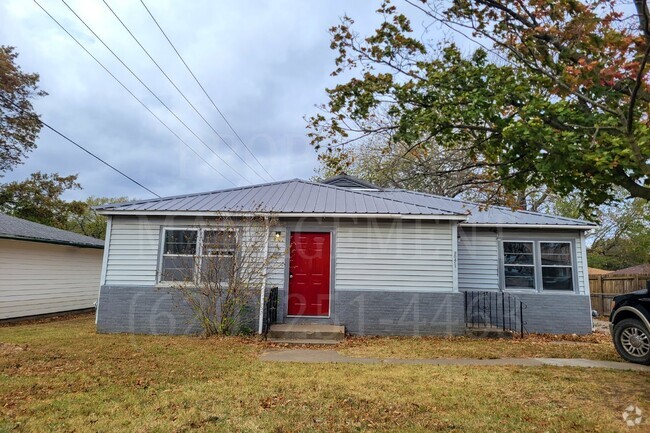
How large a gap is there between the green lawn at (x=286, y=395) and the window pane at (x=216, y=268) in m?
2.27

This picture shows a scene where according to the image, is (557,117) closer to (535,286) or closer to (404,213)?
(404,213)

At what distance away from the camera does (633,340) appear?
644 cm

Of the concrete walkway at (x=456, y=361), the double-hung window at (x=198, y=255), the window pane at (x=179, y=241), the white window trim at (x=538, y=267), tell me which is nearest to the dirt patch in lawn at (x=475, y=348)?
the concrete walkway at (x=456, y=361)

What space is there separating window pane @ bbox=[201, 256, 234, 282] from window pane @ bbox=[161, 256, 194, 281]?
670 mm

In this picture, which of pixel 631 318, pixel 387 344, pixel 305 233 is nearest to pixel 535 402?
pixel 631 318

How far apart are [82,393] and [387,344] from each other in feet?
18.2

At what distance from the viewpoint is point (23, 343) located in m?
7.71

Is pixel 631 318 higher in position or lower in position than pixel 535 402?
higher

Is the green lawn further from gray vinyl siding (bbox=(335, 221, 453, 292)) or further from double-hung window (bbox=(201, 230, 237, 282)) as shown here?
gray vinyl siding (bbox=(335, 221, 453, 292))

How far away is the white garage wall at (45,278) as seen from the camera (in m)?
12.1

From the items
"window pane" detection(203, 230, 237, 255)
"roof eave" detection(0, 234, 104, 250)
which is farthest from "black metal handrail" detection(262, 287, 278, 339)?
"roof eave" detection(0, 234, 104, 250)

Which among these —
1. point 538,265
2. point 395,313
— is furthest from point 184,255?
point 538,265

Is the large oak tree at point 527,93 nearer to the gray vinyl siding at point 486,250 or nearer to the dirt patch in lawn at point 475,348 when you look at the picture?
the dirt patch in lawn at point 475,348

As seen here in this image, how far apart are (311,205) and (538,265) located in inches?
265
